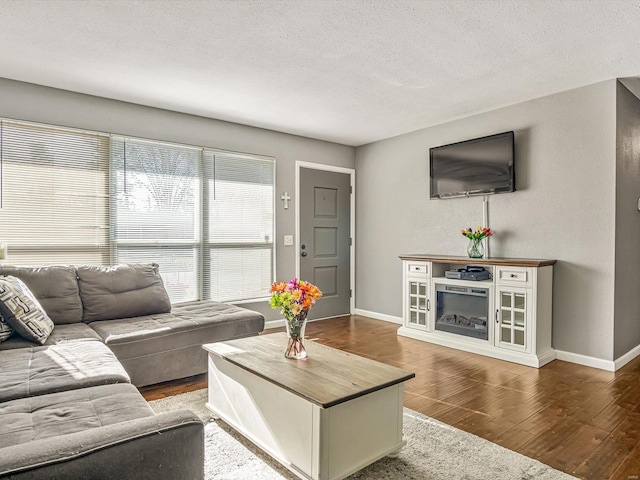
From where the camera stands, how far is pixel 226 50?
2988 millimetres

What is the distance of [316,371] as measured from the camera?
2.13 metres

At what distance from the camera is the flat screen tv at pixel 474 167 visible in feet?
13.7

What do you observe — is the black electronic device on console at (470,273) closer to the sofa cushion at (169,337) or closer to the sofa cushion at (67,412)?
the sofa cushion at (169,337)

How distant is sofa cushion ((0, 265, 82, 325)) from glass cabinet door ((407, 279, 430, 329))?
330 cm

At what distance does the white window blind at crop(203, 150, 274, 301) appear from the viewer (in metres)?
4.67

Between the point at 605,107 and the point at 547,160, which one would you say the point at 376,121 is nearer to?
the point at 547,160

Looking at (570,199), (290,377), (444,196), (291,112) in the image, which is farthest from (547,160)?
(290,377)

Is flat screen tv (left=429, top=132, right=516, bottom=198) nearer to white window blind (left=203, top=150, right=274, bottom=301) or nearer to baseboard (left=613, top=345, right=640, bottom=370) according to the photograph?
baseboard (left=613, top=345, right=640, bottom=370)

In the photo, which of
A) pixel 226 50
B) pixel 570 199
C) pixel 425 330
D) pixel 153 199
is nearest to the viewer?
pixel 226 50

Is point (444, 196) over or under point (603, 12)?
under

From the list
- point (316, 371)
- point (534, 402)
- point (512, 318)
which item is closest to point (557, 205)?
point (512, 318)

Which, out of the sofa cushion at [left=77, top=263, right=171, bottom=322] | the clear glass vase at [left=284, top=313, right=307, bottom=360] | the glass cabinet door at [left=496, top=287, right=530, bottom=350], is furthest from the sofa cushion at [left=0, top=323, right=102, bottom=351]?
the glass cabinet door at [left=496, top=287, right=530, bottom=350]

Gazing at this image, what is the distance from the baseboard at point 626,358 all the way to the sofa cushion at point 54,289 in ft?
14.8

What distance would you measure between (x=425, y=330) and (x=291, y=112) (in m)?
2.81
